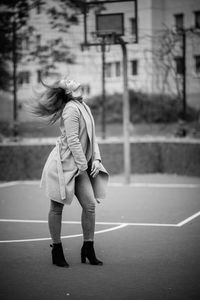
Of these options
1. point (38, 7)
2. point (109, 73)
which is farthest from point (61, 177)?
point (38, 7)

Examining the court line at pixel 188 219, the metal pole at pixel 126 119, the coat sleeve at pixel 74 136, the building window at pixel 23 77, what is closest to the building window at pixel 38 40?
the building window at pixel 23 77

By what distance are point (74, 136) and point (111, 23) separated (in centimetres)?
795

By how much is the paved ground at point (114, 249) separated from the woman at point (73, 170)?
0.38 metres

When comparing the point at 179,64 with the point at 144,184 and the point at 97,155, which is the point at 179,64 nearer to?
the point at 144,184

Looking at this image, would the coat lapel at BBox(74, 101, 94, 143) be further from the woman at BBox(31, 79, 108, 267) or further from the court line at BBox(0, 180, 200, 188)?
the court line at BBox(0, 180, 200, 188)

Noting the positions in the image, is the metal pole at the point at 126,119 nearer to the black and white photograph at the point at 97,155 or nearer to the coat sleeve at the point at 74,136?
the black and white photograph at the point at 97,155

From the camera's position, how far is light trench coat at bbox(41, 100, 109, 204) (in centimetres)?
642

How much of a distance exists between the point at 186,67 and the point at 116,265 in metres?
10.1

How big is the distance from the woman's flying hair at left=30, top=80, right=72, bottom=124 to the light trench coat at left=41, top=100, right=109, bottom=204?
6.4 inches

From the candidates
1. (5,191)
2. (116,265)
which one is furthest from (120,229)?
(5,191)

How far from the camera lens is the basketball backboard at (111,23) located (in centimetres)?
1382

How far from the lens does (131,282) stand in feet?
19.4

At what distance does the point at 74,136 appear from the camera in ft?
21.1

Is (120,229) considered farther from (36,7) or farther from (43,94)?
(36,7)
